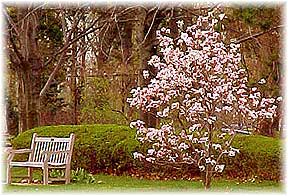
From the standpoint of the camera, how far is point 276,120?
850cm

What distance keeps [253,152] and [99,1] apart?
9.63 ft

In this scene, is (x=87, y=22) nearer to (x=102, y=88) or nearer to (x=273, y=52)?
(x=102, y=88)

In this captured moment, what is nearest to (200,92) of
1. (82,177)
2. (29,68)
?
(82,177)

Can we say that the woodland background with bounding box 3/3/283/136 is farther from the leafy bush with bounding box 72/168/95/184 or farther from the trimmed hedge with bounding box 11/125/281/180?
the leafy bush with bounding box 72/168/95/184

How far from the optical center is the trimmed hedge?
6152 mm

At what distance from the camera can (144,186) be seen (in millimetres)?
5637

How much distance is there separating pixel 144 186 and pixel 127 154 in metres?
0.96

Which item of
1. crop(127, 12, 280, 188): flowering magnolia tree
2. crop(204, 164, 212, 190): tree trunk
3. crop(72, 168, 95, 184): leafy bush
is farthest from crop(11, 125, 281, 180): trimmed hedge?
crop(204, 164, 212, 190): tree trunk

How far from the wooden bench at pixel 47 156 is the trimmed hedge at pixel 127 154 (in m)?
0.80

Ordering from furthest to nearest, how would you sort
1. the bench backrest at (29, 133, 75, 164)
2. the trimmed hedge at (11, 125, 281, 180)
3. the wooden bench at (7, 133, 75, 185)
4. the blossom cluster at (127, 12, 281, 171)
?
the trimmed hedge at (11, 125, 281, 180) < the bench backrest at (29, 133, 75, 164) < the wooden bench at (7, 133, 75, 185) < the blossom cluster at (127, 12, 281, 171)

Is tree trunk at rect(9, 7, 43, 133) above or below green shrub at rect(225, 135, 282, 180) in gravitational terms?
above

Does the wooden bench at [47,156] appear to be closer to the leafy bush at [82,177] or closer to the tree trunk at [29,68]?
the leafy bush at [82,177]

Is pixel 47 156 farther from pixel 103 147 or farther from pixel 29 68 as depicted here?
pixel 29 68

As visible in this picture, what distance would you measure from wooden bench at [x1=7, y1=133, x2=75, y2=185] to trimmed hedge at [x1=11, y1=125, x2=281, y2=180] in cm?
80
